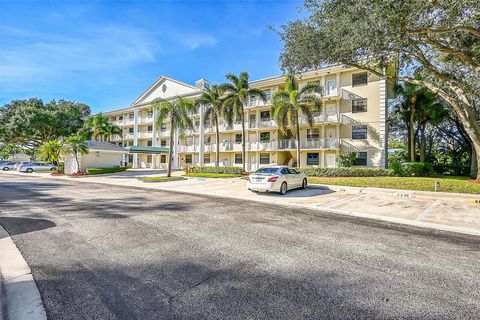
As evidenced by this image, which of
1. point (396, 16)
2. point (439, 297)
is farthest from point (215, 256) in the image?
point (396, 16)

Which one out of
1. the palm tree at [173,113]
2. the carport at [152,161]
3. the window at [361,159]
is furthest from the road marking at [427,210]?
the carport at [152,161]

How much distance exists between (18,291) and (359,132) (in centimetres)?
2694

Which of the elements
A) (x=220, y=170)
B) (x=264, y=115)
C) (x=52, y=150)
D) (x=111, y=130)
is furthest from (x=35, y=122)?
(x=264, y=115)

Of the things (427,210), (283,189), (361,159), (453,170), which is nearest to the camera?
(427,210)

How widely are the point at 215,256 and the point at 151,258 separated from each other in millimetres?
1161

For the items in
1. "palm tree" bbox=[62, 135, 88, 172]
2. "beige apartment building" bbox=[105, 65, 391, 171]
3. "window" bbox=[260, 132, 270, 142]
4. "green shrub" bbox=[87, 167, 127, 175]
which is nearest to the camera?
"beige apartment building" bbox=[105, 65, 391, 171]

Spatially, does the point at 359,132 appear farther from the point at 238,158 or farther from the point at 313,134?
the point at 238,158

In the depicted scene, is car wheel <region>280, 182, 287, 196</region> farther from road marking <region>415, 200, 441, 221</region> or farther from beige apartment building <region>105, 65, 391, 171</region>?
beige apartment building <region>105, 65, 391, 171</region>

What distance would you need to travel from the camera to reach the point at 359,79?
2453cm

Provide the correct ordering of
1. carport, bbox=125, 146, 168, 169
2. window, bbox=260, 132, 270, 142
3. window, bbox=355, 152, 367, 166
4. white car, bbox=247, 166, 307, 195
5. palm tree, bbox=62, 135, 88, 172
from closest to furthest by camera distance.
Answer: white car, bbox=247, 166, 307, 195, window, bbox=355, 152, 367, 166, palm tree, bbox=62, 135, 88, 172, window, bbox=260, 132, 270, 142, carport, bbox=125, 146, 168, 169

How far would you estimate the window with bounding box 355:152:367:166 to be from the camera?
2388 cm

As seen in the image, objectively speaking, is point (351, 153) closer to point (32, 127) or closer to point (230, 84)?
point (230, 84)

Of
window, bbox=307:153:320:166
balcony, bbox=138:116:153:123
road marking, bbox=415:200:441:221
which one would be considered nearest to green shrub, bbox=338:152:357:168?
window, bbox=307:153:320:166

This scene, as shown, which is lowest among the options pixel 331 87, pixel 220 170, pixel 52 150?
pixel 220 170
